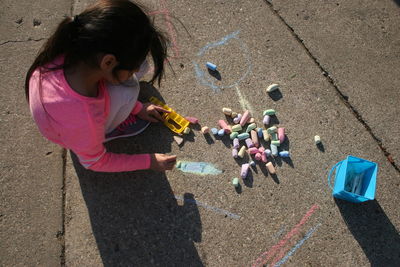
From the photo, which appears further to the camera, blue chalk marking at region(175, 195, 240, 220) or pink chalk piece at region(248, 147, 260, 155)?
pink chalk piece at region(248, 147, 260, 155)

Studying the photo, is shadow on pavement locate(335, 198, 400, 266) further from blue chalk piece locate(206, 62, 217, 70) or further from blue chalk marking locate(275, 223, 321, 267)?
blue chalk piece locate(206, 62, 217, 70)

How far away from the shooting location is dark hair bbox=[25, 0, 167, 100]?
5.34 feet

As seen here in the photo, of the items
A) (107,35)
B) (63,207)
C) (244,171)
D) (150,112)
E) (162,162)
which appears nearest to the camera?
(107,35)

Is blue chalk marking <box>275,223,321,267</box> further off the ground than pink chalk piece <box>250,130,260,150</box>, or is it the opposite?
pink chalk piece <box>250,130,260,150</box>

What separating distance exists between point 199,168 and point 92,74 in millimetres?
1183

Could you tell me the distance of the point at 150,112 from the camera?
2.72 m

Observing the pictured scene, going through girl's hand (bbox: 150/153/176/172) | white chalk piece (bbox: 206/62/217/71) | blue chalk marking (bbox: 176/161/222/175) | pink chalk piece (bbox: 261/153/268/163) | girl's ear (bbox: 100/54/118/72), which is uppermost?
girl's ear (bbox: 100/54/118/72)

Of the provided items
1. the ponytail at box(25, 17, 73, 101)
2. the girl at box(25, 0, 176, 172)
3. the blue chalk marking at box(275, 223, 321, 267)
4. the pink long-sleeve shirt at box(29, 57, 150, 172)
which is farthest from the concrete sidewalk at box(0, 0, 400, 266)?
the ponytail at box(25, 17, 73, 101)

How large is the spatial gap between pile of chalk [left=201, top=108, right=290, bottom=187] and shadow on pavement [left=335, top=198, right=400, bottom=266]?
636 millimetres

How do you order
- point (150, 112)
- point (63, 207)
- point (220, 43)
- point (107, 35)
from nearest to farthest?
point (107, 35)
point (63, 207)
point (150, 112)
point (220, 43)

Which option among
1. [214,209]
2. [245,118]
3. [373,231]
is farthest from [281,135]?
[373,231]

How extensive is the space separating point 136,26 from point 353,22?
2579mm

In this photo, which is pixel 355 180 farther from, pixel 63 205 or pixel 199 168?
pixel 63 205

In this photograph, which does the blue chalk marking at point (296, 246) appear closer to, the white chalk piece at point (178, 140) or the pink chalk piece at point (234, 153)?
the pink chalk piece at point (234, 153)
